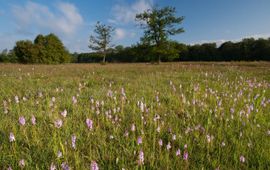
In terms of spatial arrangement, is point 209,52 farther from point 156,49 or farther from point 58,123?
point 58,123

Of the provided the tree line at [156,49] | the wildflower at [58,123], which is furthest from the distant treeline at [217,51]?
the wildflower at [58,123]

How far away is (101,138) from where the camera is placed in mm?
2500

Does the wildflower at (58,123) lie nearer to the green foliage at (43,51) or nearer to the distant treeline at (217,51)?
the distant treeline at (217,51)

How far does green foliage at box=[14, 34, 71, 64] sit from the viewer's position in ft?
190

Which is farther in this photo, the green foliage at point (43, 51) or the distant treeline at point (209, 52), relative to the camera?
the green foliage at point (43, 51)

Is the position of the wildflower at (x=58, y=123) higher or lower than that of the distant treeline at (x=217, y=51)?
lower

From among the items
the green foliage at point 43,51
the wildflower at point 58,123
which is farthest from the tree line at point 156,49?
the wildflower at point 58,123

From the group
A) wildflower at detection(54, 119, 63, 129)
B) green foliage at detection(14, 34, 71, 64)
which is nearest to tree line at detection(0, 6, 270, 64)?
green foliage at detection(14, 34, 71, 64)

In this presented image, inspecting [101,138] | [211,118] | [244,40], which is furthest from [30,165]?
[244,40]

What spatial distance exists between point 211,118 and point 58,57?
66.4 metres

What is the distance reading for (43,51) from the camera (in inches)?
2362

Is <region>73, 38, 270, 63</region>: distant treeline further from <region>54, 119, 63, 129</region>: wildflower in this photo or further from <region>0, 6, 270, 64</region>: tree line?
<region>54, 119, 63, 129</region>: wildflower

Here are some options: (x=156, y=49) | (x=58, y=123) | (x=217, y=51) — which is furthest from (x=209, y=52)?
(x=58, y=123)

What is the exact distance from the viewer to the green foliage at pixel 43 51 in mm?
58062
